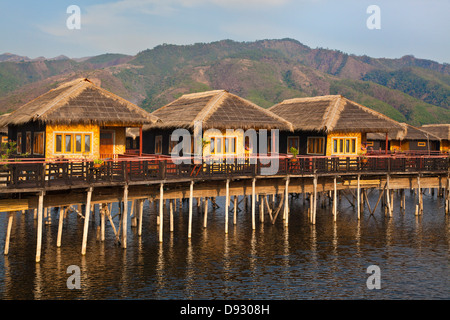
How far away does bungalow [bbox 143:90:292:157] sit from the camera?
1240 inches

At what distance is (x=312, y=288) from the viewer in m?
20.7

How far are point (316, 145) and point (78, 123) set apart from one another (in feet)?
61.6

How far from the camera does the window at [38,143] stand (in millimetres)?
27156

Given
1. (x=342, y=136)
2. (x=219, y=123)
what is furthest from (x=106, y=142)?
(x=342, y=136)

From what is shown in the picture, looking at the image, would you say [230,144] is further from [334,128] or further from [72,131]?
[72,131]

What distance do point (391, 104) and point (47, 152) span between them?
139 metres

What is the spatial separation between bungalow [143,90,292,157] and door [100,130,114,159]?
4.29 meters

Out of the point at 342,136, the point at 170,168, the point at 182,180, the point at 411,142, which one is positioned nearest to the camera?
the point at 170,168

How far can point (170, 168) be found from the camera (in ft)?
88.6

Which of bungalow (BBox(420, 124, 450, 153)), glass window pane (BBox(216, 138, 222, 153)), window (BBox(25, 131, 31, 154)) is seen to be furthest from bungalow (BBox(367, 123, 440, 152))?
window (BBox(25, 131, 31, 154))

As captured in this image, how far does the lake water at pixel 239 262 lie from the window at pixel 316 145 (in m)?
5.97
